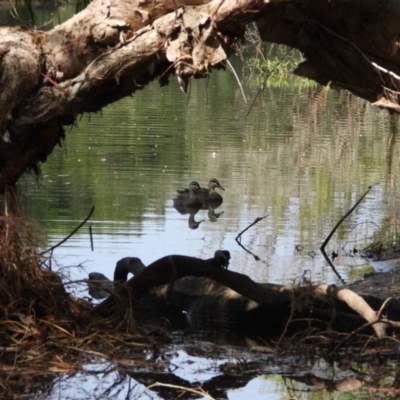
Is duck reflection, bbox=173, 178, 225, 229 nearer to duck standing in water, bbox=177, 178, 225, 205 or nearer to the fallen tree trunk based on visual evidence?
duck standing in water, bbox=177, 178, 225, 205

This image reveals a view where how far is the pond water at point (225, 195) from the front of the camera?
10000mm

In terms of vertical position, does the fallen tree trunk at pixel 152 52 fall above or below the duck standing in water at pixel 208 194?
above

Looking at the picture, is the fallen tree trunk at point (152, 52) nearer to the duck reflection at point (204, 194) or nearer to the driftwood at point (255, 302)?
the driftwood at point (255, 302)

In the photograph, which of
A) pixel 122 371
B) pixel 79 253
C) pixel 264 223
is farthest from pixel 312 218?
pixel 122 371

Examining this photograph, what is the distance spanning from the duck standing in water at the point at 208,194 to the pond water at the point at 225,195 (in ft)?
0.65

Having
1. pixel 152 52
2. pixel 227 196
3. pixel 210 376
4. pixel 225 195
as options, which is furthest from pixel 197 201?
pixel 210 376

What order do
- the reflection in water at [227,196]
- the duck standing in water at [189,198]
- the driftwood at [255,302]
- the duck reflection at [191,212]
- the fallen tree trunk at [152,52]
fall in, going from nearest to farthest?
the reflection in water at [227,196]
the fallen tree trunk at [152,52]
the driftwood at [255,302]
the duck reflection at [191,212]
the duck standing in water at [189,198]


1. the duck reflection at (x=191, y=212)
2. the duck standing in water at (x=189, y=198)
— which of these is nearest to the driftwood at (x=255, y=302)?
the duck reflection at (x=191, y=212)

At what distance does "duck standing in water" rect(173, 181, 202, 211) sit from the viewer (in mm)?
15773

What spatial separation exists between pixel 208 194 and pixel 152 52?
337 inches

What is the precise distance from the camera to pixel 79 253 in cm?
1159

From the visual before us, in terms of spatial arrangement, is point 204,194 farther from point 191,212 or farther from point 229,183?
point 229,183

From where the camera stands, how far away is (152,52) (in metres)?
7.94

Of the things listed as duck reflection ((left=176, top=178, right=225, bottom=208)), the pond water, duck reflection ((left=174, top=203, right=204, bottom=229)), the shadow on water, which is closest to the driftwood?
the shadow on water
